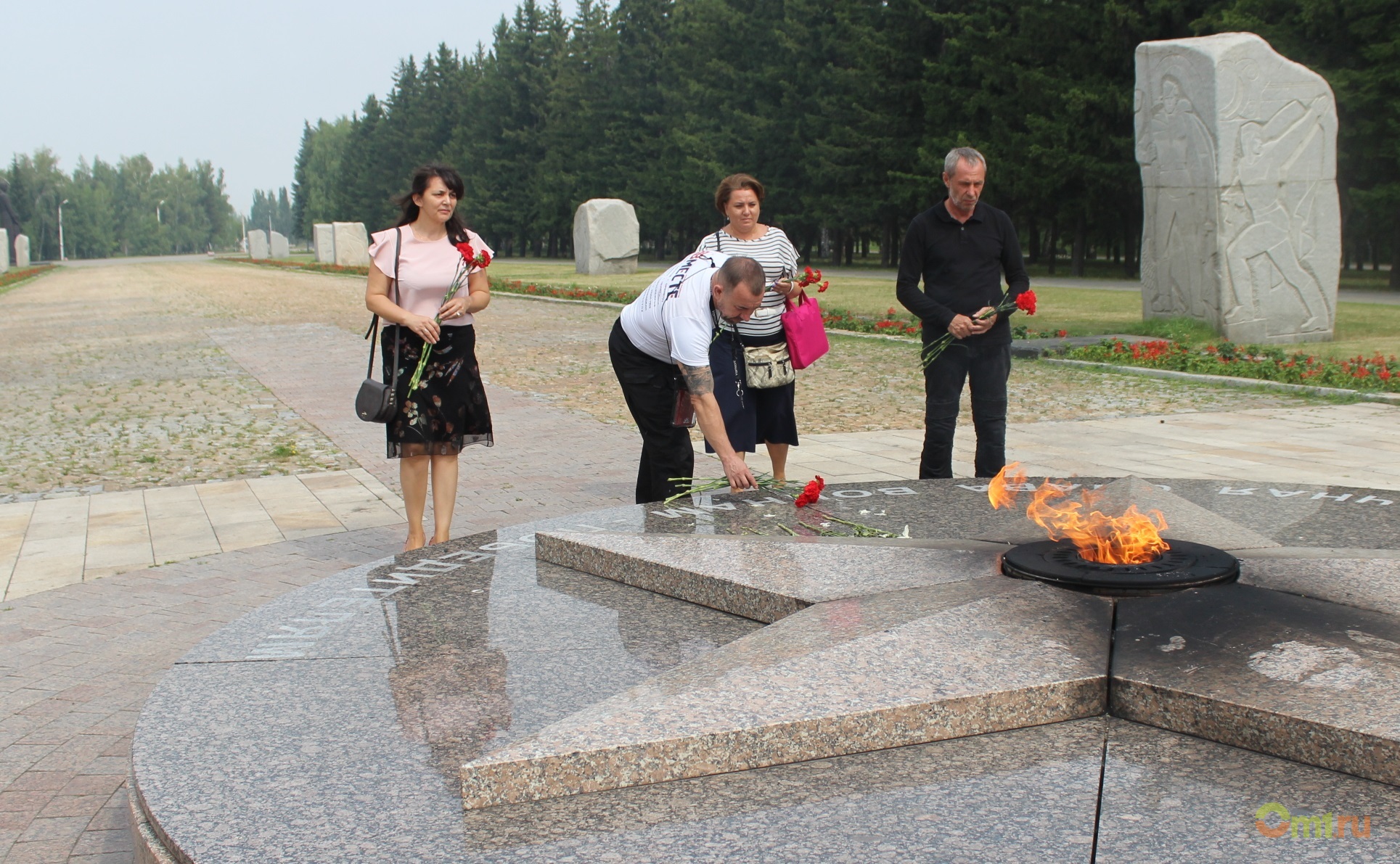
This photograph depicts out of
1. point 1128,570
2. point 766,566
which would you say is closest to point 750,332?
point 766,566

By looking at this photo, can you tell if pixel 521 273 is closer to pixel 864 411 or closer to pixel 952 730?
pixel 864 411

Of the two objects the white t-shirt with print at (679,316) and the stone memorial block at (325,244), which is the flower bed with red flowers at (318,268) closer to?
the stone memorial block at (325,244)

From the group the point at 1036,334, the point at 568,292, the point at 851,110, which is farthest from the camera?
the point at 851,110

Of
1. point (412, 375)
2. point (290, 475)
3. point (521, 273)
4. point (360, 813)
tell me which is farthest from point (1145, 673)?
point (521, 273)

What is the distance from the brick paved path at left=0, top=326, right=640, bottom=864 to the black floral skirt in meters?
0.75

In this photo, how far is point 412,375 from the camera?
539 cm

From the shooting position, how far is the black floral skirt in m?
5.39

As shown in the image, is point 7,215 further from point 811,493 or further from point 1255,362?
point 811,493

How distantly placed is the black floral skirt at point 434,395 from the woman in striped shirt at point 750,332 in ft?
3.93

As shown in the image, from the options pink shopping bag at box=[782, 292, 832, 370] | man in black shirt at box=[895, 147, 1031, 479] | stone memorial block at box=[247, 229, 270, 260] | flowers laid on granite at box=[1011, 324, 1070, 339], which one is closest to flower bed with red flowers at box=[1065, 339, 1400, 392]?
flowers laid on granite at box=[1011, 324, 1070, 339]

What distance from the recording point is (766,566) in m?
3.96

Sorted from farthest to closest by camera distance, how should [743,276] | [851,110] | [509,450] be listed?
[851,110]
[509,450]
[743,276]

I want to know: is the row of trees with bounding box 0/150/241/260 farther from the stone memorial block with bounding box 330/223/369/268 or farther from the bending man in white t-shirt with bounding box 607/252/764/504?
the bending man in white t-shirt with bounding box 607/252/764/504

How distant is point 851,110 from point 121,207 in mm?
142703
